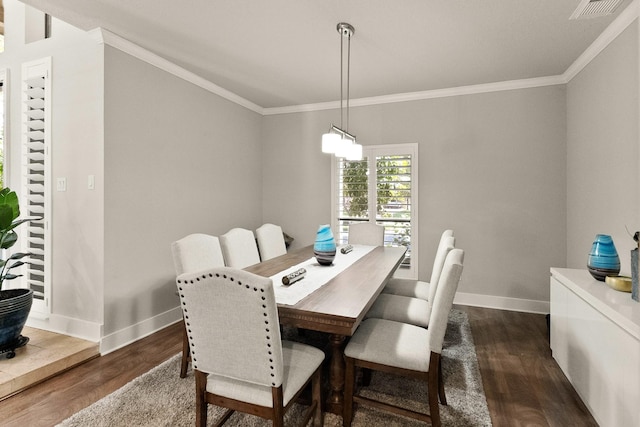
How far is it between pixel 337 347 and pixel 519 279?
2878 millimetres

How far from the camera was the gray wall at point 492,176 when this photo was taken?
359cm

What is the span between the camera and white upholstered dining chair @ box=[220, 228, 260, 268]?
2668 millimetres

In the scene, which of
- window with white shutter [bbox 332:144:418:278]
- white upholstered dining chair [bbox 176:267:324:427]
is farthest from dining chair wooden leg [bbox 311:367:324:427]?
window with white shutter [bbox 332:144:418:278]

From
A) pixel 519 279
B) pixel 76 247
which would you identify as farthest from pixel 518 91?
pixel 76 247

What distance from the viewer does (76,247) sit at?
2.79 m

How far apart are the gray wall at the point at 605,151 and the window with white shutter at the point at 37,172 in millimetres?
4645

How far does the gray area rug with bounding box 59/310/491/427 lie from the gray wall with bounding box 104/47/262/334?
2.91 ft

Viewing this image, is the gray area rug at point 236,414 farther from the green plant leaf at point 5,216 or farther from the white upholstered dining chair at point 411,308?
the green plant leaf at point 5,216

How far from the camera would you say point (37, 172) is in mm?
2998

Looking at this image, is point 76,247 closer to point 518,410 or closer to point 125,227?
point 125,227

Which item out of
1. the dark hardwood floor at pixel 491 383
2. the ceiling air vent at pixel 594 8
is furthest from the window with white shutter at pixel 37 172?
the ceiling air vent at pixel 594 8

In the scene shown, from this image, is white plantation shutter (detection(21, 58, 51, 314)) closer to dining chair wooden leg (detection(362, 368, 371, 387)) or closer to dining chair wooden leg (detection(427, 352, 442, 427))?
dining chair wooden leg (detection(362, 368, 371, 387))

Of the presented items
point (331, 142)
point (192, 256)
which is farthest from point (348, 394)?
point (331, 142)

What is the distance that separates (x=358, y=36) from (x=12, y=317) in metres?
3.35
